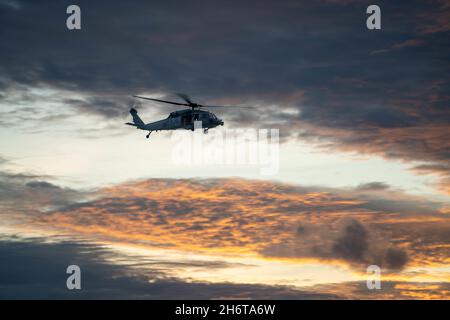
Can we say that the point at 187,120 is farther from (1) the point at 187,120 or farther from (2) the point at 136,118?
(2) the point at 136,118

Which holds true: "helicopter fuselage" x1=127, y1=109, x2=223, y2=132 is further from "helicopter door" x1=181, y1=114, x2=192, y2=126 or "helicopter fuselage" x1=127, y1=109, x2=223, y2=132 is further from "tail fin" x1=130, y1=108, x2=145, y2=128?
"tail fin" x1=130, y1=108, x2=145, y2=128

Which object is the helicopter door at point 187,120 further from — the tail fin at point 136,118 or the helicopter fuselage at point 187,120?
the tail fin at point 136,118

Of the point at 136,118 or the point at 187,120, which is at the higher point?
the point at 136,118

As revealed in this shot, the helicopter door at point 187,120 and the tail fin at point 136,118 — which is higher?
the tail fin at point 136,118

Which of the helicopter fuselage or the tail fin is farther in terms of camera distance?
the tail fin

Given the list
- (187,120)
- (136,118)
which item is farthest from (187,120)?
(136,118)

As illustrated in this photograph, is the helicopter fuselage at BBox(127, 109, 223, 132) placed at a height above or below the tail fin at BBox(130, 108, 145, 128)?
below

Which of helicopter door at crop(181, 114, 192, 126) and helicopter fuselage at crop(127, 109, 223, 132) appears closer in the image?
helicopter fuselage at crop(127, 109, 223, 132)
